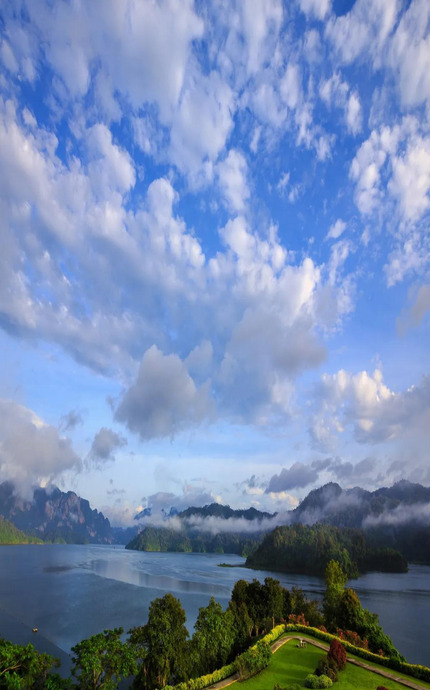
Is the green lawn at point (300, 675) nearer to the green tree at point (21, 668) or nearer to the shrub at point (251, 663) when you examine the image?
the shrub at point (251, 663)

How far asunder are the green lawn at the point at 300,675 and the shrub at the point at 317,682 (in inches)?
21.3

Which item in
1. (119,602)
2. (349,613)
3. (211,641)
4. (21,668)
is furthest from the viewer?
(119,602)

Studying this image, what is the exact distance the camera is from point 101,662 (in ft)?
123

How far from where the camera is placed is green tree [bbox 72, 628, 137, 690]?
3653 centimetres

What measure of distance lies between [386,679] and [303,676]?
7.93 m

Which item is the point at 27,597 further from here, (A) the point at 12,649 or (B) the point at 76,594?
(A) the point at 12,649

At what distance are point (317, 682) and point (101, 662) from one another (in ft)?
67.6

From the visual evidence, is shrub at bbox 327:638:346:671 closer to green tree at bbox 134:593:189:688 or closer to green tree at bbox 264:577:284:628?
green tree at bbox 134:593:189:688

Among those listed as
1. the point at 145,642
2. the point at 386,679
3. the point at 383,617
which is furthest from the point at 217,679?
the point at 383,617

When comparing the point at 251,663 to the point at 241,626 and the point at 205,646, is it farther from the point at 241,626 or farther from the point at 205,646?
the point at 241,626

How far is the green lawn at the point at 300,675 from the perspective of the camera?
34.8m

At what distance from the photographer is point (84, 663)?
119ft

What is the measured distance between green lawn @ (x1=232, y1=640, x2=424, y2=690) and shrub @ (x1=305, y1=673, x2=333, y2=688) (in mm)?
540

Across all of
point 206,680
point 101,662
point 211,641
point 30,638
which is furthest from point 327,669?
point 30,638
